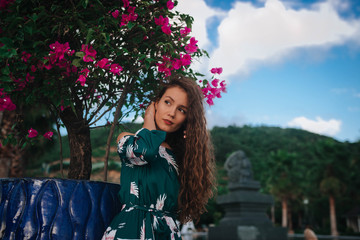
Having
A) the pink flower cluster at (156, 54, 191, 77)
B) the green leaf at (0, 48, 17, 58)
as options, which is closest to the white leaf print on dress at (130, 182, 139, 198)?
the pink flower cluster at (156, 54, 191, 77)

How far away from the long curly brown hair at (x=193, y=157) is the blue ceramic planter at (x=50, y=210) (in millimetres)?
655

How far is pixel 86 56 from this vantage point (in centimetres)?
207

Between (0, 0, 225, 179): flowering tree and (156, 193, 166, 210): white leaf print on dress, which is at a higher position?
(0, 0, 225, 179): flowering tree

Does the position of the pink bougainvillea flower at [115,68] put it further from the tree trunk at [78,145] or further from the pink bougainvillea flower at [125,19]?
the tree trunk at [78,145]

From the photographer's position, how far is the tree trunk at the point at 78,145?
2.60 metres

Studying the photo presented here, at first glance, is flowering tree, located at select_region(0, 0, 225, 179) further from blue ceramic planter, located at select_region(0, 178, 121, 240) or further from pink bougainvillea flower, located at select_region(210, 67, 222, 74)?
blue ceramic planter, located at select_region(0, 178, 121, 240)

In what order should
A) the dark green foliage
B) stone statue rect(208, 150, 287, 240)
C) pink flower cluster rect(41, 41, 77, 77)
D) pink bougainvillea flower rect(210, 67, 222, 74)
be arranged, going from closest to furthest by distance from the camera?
pink flower cluster rect(41, 41, 77, 77), pink bougainvillea flower rect(210, 67, 222, 74), stone statue rect(208, 150, 287, 240), the dark green foliage

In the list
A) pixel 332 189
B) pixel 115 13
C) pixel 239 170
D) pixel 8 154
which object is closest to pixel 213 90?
pixel 115 13

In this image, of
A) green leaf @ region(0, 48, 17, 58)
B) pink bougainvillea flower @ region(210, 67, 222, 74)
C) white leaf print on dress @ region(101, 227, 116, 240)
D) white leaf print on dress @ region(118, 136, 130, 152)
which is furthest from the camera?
pink bougainvillea flower @ region(210, 67, 222, 74)

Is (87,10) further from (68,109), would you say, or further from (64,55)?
(68,109)

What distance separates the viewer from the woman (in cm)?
197

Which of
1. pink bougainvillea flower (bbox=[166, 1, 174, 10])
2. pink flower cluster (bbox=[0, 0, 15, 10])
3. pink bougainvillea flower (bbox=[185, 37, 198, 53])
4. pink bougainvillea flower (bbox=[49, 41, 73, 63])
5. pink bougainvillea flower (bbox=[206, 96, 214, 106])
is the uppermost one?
pink bougainvillea flower (bbox=[166, 1, 174, 10])

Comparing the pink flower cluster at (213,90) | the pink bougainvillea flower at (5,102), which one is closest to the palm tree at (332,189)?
the pink flower cluster at (213,90)

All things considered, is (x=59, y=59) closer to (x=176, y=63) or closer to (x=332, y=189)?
(x=176, y=63)
